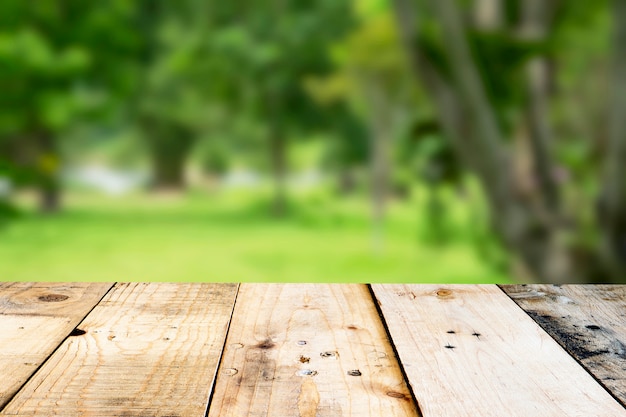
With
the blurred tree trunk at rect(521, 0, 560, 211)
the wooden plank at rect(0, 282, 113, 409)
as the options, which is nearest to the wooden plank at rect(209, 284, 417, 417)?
the wooden plank at rect(0, 282, 113, 409)

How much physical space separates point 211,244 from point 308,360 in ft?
17.5

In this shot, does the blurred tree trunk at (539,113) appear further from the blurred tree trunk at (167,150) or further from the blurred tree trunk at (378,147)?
the blurred tree trunk at (167,150)

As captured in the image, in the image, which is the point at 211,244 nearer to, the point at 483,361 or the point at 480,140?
the point at 480,140

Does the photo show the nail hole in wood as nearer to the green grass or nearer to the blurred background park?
the blurred background park

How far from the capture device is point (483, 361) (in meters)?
0.54

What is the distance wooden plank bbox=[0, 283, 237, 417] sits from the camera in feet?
1.51

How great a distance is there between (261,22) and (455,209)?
185 centimetres

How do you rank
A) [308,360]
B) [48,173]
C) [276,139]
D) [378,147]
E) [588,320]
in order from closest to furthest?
[308,360], [588,320], [378,147], [276,139], [48,173]

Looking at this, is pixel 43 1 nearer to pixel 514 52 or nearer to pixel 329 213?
pixel 329 213

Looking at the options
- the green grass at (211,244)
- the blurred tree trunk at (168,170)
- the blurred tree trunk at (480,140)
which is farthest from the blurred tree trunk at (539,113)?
the blurred tree trunk at (168,170)

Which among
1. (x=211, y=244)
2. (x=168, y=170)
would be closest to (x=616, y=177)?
(x=168, y=170)

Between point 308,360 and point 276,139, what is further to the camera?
point 276,139

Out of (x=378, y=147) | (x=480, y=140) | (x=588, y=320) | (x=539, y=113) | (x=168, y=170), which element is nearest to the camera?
(x=588, y=320)

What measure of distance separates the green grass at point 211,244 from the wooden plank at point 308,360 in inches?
171
